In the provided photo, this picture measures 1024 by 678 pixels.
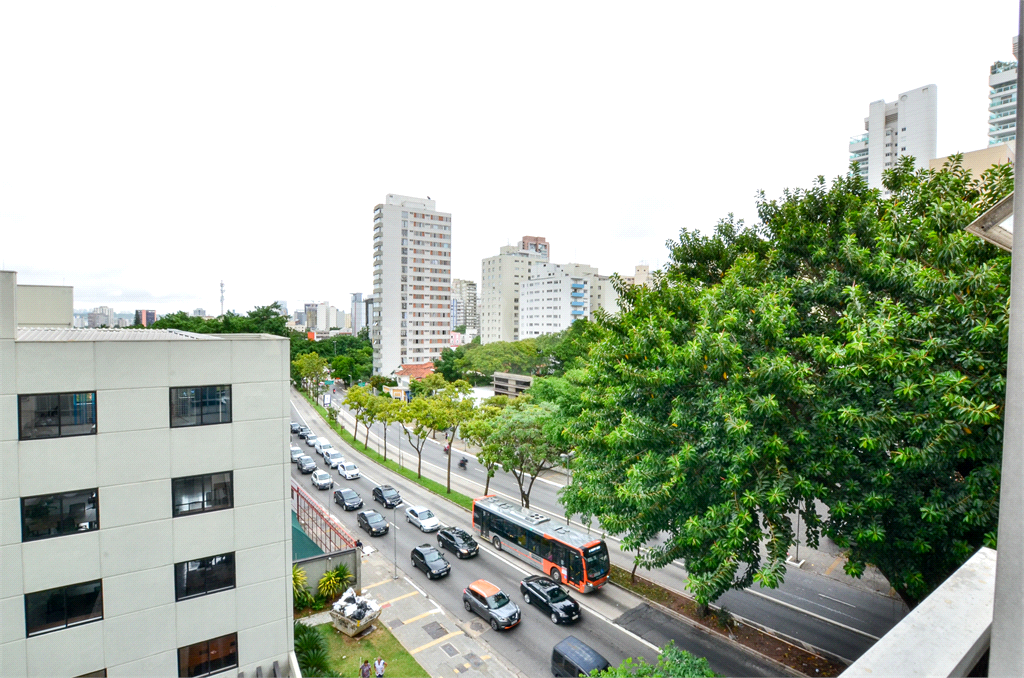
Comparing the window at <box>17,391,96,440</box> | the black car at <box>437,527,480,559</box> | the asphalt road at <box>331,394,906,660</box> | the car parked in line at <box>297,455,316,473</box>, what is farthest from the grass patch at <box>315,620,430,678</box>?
the car parked in line at <box>297,455,316,473</box>

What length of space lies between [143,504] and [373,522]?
14.6 metres

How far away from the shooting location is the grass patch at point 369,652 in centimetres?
1345

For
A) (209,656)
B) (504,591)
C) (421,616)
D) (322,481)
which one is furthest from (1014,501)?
(322,481)

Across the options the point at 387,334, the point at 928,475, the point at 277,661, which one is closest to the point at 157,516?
the point at 277,661

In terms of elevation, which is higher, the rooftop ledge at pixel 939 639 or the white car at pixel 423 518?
the rooftop ledge at pixel 939 639

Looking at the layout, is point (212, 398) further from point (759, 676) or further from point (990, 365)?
point (759, 676)

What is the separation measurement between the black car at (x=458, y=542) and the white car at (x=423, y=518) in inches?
57.2

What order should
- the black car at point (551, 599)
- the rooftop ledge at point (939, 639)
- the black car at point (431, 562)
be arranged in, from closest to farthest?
1. the rooftop ledge at point (939, 639)
2. the black car at point (551, 599)
3. the black car at point (431, 562)

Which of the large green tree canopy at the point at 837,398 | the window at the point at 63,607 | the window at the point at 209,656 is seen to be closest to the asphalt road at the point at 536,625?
the large green tree canopy at the point at 837,398

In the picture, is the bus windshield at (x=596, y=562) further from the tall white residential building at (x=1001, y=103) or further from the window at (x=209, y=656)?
the tall white residential building at (x=1001, y=103)

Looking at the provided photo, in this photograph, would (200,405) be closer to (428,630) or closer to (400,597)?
(428,630)

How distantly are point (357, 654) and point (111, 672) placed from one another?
6098 mm

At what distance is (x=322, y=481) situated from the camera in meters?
30.0

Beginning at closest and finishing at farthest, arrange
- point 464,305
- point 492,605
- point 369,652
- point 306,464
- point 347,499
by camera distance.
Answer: point 369,652, point 492,605, point 347,499, point 306,464, point 464,305
